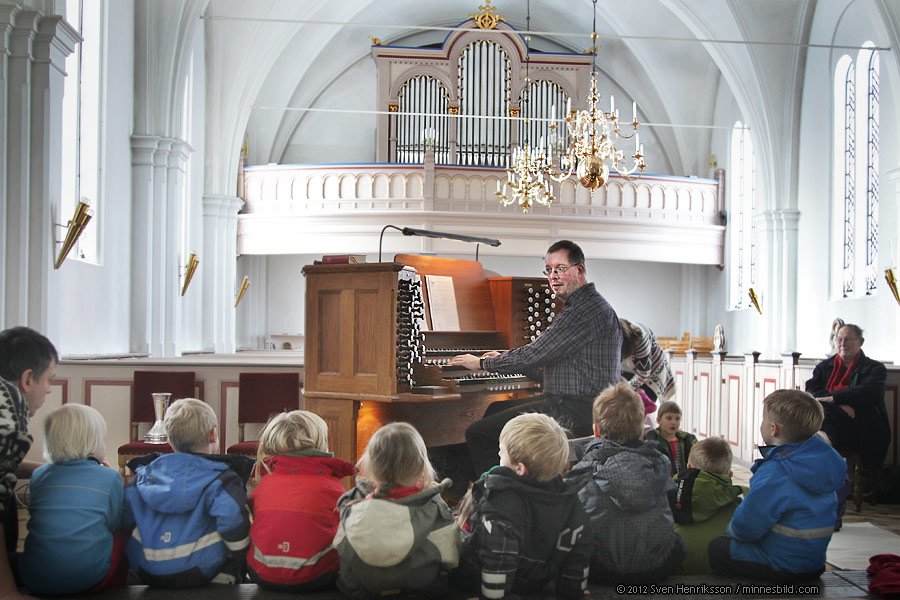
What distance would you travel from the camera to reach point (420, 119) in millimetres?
18797

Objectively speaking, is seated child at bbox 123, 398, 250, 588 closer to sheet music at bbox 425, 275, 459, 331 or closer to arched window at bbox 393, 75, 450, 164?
sheet music at bbox 425, 275, 459, 331

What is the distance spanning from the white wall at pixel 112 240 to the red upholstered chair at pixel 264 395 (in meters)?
2.59

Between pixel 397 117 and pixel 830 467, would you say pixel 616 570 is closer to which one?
pixel 830 467

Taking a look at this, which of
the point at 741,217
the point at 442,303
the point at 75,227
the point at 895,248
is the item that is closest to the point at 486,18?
the point at 741,217

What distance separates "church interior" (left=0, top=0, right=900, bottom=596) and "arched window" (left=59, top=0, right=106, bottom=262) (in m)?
0.03

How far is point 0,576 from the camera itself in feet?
9.86

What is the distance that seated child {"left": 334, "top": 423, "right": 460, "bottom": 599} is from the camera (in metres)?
3.04

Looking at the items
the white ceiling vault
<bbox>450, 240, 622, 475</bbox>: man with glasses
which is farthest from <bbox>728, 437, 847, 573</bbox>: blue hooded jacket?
the white ceiling vault

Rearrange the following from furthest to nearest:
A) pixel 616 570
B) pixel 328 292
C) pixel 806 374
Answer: pixel 806 374, pixel 328 292, pixel 616 570

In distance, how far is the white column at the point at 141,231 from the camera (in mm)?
10812

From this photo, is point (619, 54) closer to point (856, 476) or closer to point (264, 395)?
point (856, 476)

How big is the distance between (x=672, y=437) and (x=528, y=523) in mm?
2267

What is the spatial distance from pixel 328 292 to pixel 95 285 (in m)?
5.48

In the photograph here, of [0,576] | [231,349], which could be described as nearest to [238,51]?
[231,349]
